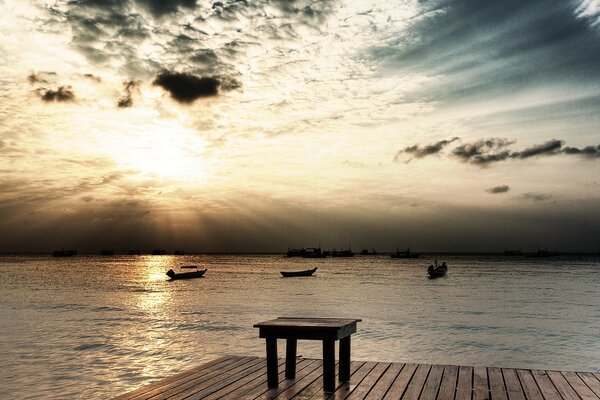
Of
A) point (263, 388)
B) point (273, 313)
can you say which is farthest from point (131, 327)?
point (263, 388)

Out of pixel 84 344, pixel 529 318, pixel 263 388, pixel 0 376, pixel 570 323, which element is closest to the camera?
pixel 263 388

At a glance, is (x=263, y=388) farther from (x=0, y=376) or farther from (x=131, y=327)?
(x=131, y=327)

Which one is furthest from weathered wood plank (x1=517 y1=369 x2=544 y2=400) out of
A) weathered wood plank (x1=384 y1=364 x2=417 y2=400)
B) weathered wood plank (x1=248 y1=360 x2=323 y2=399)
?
weathered wood plank (x1=248 y1=360 x2=323 y2=399)

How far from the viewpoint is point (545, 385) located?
330 inches

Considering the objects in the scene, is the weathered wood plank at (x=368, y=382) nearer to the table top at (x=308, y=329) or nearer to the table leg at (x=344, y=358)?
the table leg at (x=344, y=358)

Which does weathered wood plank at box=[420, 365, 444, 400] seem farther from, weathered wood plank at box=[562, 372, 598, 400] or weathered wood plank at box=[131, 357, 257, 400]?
weathered wood plank at box=[131, 357, 257, 400]

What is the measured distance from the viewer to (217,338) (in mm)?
24844

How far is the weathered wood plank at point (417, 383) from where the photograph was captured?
7734 mm

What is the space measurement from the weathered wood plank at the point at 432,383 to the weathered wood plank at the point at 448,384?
0.07 m

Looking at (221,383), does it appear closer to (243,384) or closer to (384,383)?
(243,384)

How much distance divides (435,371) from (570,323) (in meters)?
28.8

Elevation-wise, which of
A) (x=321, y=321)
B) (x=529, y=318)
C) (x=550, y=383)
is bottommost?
(x=529, y=318)

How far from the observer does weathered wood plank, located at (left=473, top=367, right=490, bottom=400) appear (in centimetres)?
769

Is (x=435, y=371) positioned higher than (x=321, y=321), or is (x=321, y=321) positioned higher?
(x=321, y=321)
